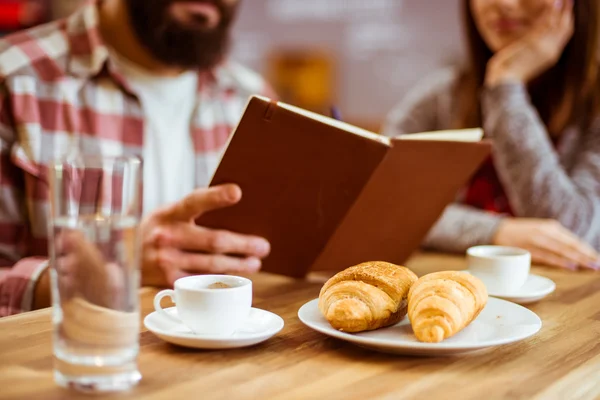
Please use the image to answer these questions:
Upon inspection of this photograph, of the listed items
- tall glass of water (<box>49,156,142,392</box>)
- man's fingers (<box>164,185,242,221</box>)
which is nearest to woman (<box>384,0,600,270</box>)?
man's fingers (<box>164,185,242,221</box>)

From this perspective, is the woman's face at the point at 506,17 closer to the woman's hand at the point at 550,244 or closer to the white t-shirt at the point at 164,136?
the woman's hand at the point at 550,244

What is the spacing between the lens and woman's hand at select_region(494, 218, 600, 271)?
1.23 m

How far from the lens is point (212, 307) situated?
0.66 meters

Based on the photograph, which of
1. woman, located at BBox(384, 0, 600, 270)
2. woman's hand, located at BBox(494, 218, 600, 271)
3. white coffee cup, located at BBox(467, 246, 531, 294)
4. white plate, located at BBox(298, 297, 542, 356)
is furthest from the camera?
woman, located at BBox(384, 0, 600, 270)

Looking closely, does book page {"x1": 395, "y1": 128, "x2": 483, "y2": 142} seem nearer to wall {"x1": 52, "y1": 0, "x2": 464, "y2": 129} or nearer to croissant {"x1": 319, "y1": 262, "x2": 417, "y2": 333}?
croissant {"x1": 319, "y1": 262, "x2": 417, "y2": 333}

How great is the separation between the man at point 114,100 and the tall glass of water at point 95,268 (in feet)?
1.65

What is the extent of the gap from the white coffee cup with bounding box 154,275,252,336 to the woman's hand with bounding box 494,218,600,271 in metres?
0.76

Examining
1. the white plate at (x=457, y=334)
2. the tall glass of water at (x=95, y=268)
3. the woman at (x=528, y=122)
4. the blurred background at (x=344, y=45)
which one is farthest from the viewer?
the blurred background at (x=344, y=45)

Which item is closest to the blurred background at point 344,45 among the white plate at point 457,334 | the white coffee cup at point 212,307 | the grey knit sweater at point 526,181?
the grey knit sweater at point 526,181

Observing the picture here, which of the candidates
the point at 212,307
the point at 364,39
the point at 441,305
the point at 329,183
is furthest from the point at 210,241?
the point at 364,39

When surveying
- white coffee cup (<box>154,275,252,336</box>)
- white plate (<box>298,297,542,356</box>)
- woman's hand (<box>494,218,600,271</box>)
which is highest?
white coffee cup (<box>154,275,252,336</box>)

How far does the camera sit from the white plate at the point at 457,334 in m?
0.65

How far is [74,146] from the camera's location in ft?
4.83

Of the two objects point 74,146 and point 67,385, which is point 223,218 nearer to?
point 67,385
